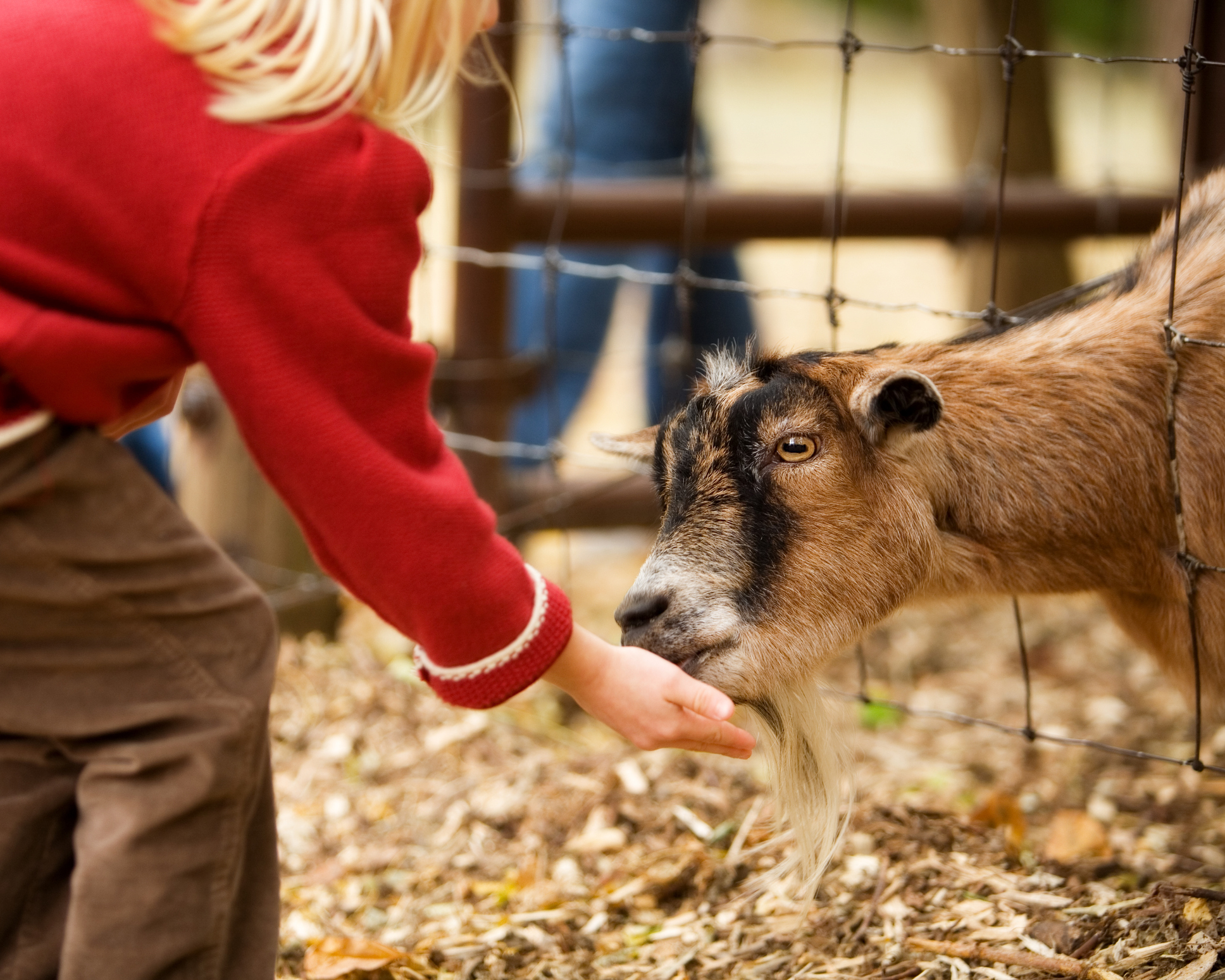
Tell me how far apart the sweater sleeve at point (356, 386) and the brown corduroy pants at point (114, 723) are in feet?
0.55

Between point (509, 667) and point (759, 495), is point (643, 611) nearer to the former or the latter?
point (759, 495)

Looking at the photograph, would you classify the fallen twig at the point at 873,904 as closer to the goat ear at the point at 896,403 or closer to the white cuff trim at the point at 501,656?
the goat ear at the point at 896,403

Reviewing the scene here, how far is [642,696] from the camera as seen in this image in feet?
5.55

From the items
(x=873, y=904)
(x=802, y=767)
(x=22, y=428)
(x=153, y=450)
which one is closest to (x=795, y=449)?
(x=802, y=767)

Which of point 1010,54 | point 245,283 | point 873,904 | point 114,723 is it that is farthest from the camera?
point 1010,54

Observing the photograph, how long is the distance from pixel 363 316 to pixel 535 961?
1291 millimetres

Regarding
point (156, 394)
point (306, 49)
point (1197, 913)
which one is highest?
point (306, 49)

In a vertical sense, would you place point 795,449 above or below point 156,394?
below

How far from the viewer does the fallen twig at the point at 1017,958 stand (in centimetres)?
198

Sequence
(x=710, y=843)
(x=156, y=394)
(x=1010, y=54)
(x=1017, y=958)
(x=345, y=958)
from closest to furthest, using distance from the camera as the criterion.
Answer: (x=156, y=394) < (x=1017, y=958) < (x=345, y=958) < (x=1010, y=54) < (x=710, y=843)

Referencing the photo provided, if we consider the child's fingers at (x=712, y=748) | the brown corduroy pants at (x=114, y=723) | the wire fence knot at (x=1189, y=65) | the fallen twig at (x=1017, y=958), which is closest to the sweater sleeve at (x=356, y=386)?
the brown corduroy pants at (x=114, y=723)

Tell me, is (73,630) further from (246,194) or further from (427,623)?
(246,194)

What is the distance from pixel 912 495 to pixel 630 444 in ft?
1.83

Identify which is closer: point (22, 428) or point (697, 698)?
point (22, 428)
